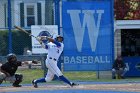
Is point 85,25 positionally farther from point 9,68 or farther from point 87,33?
point 9,68

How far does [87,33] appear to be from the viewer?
79.2 feet

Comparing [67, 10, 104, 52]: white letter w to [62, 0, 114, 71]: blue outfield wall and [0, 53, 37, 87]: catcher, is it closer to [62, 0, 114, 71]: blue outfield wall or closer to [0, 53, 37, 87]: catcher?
[62, 0, 114, 71]: blue outfield wall

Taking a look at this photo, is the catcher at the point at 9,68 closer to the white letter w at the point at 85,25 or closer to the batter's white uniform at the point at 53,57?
the batter's white uniform at the point at 53,57

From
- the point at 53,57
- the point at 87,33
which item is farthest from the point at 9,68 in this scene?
the point at 87,33

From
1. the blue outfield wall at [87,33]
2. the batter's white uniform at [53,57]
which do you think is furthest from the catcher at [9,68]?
the blue outfield wall at [87,33]

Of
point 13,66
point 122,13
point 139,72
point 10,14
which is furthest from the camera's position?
point 122,13

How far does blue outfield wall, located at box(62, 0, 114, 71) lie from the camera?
24.0 meters

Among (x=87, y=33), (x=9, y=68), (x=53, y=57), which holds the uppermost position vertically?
(x=87, y=33)

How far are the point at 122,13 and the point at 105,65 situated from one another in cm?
1123

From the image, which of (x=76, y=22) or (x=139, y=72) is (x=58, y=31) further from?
(x=139, y=72)

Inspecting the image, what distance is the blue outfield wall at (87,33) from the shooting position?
24016 millimetres

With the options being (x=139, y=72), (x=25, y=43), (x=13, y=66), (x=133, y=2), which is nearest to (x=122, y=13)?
(x=133, y=2)

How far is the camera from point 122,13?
3500cm

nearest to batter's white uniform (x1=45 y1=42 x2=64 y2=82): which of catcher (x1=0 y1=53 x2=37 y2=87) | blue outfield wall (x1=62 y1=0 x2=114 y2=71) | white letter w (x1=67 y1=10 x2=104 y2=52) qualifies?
catcher (x1=0 y1=53 x2=37 y2=87)
